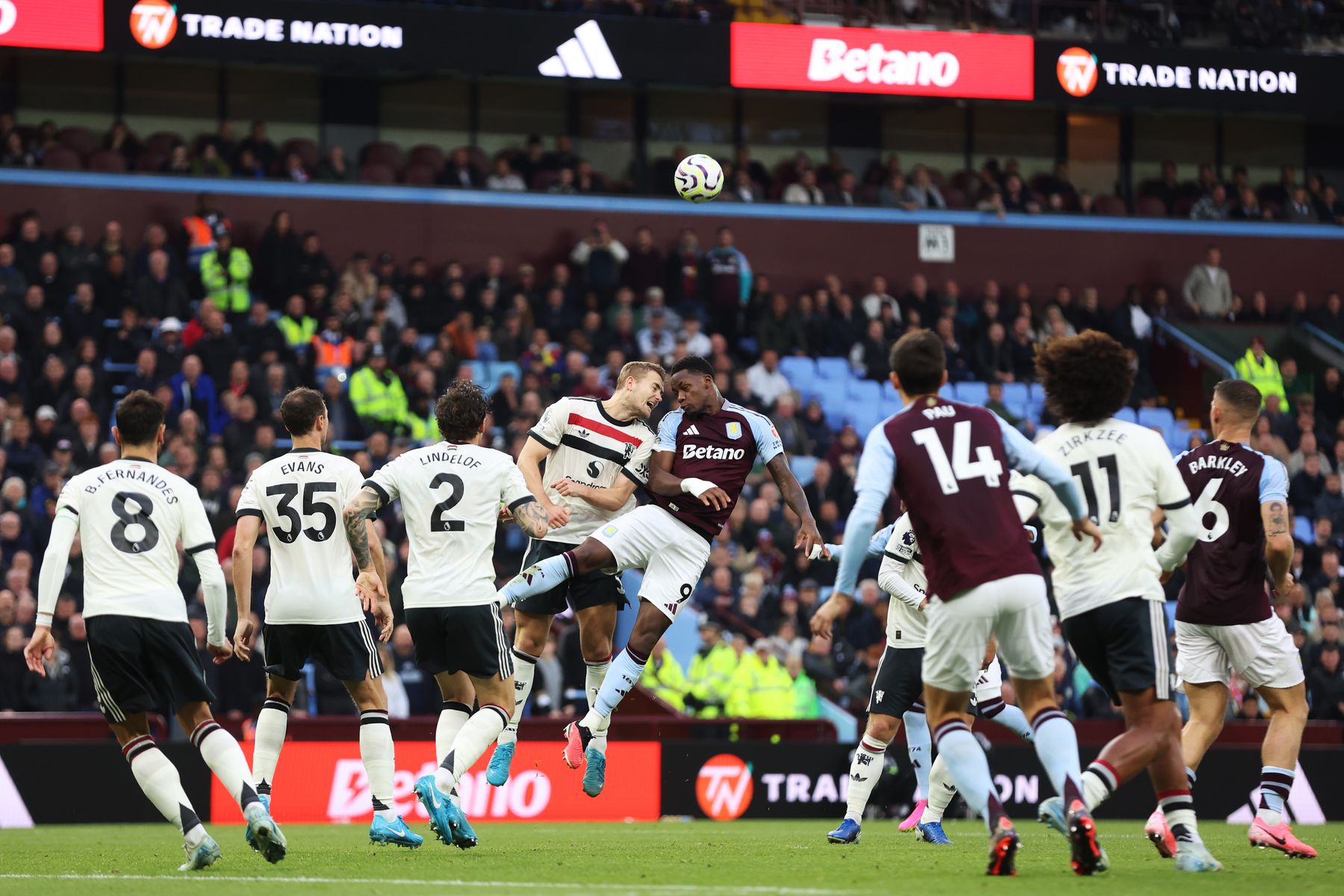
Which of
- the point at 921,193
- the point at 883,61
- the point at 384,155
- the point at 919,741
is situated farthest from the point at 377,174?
the point at 919,741

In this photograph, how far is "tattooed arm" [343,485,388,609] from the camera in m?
10.1

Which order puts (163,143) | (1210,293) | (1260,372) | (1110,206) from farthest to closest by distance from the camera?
(1110,206), (1210,293), (1260,372), (163,143)

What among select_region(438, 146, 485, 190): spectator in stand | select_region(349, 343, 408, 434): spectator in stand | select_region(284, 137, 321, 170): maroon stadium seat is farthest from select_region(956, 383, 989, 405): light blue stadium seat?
select_region(284, 137, 321, 170): maroon stadium seat

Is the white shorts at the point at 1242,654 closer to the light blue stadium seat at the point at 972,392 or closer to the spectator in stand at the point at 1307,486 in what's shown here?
the light blue stadium seat at the point at 972,392

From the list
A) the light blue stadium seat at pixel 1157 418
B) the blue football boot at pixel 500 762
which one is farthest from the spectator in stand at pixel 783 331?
the blue football boot at pixel 500 762

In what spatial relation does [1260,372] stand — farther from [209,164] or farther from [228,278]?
[209,164]

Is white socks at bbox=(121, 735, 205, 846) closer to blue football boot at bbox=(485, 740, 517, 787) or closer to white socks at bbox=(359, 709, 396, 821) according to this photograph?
white socks at bbox=(359, 709, 396, 821)

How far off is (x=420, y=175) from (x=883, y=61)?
715 centimetres

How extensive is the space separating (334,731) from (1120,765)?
9579mm

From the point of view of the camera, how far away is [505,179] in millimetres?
27047

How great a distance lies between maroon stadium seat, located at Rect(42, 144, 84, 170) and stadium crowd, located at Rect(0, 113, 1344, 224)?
0.05 feet

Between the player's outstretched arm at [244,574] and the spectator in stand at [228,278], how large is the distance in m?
13.1

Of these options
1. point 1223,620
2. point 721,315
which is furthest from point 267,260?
point 1223,620

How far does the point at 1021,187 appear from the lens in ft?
98.3
